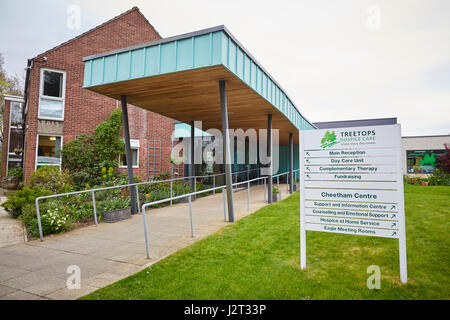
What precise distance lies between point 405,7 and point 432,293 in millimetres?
6782

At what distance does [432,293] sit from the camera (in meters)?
2.93

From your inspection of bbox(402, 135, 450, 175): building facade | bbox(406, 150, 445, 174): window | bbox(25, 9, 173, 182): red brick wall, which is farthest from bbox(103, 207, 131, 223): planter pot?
bbox(402, 135, 450, 175): building facade

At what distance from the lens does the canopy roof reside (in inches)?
203

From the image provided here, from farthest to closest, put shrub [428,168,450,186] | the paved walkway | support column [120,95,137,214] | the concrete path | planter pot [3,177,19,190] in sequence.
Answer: shrub [428,168,450,186]
planter pot [3,177,19,190]
support column [120,95,137,214]
the concrete path
the paved walkway

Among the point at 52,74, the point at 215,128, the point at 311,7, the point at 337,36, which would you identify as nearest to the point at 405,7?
the point at 311,7

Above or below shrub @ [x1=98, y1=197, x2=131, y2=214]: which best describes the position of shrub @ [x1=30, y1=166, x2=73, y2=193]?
above

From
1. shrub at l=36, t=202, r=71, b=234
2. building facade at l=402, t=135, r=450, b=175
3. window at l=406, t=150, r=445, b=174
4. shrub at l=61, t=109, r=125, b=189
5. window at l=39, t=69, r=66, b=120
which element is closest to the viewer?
shrub at l=36, t=202, r=71, b=234

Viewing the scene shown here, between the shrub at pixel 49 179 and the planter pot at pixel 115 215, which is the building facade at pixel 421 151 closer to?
the planter pot at pixel 115 215

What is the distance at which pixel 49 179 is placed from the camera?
9.88 meters

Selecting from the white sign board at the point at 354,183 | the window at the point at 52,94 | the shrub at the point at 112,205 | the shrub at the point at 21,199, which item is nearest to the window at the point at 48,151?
the window at the point at 52,94

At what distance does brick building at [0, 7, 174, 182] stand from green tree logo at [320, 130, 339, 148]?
10.6m

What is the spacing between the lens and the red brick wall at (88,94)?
10953 mm

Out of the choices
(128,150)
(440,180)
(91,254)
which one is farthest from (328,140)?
(440,180)

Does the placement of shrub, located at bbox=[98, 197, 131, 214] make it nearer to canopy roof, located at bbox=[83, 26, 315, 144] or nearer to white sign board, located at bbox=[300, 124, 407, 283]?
canopy roof, located at bbox=[83, 26, 315, 144]
